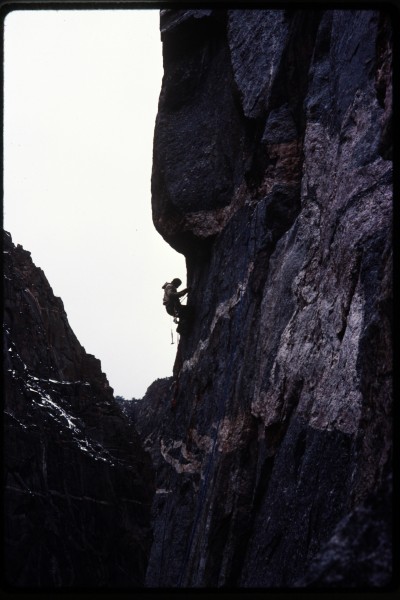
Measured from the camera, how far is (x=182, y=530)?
15086mm

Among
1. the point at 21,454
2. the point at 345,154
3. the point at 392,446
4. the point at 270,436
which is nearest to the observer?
the point at 392,446

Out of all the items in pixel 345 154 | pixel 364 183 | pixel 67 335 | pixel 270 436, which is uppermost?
pixel 67 335

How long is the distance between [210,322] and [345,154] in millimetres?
7254

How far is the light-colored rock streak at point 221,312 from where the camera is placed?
13.4 metres

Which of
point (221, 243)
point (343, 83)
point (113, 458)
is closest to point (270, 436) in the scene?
point (343, 83)

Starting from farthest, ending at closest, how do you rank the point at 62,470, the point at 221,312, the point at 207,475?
the point at 62,470
the point at 221,312
the point at 207,475

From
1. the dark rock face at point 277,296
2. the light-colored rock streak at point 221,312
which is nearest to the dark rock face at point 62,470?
the light-colored rock streak at point 221,312

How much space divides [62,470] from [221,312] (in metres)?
33.9

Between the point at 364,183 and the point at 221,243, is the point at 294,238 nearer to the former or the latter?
the point at 364,183

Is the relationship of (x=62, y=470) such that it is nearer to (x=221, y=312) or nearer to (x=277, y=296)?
(x=221, y=312)

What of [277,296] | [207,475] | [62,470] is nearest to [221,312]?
[207,475]

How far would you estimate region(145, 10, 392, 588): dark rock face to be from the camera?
6891mm

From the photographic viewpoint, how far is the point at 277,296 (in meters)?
11.1

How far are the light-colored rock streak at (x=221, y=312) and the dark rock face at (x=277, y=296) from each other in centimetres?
7
